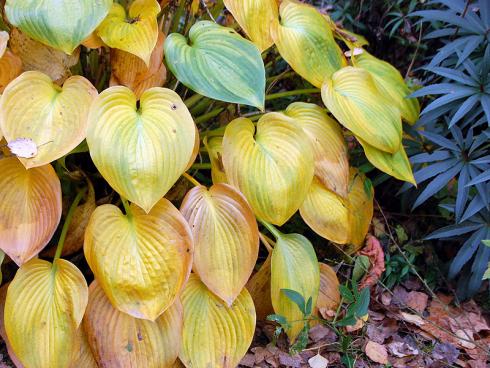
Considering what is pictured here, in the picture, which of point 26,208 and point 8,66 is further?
point 8,66

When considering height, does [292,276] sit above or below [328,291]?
above

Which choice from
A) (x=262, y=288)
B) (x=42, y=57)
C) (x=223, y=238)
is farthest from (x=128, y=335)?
(x=42, y=57)

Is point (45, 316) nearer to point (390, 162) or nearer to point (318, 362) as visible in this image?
point (318, 362)

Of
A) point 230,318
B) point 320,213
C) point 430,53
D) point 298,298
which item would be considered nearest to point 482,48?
point 430,53

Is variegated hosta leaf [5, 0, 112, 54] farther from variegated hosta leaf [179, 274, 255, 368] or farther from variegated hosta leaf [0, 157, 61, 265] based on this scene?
variegated hosta leaf [179, 274, 255, 368]

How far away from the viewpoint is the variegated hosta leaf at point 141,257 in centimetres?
167

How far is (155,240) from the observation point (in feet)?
5.67

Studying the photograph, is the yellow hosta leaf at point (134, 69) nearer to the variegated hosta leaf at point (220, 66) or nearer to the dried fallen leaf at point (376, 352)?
the variegated hosta leaf at point (220, 66)

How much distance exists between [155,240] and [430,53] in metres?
1.91

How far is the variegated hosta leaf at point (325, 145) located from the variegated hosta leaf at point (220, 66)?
0.32m

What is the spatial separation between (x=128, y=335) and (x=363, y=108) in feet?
3.79

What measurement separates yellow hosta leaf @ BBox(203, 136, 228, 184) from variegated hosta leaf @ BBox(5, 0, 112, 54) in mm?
602

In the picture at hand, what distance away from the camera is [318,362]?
1992 millimetres

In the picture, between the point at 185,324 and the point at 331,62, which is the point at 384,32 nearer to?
the point at 331,62
